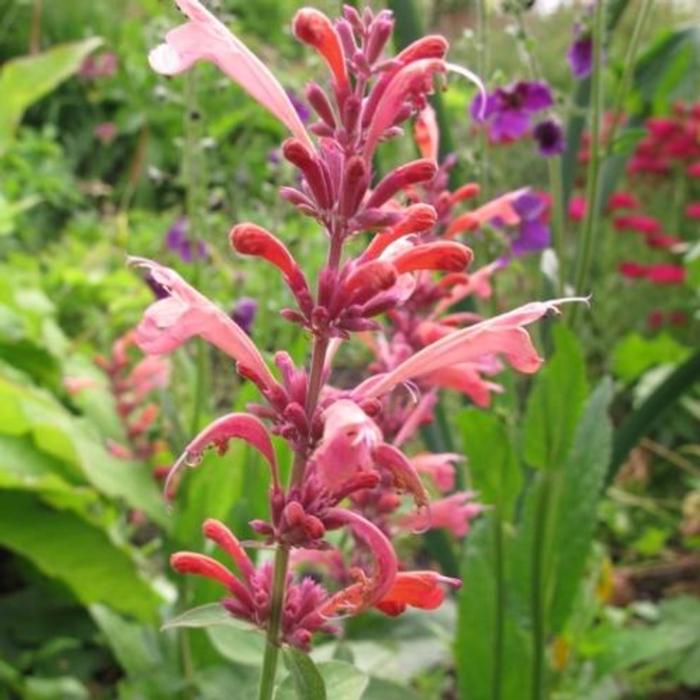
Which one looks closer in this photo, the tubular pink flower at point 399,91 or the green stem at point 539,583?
the tubular pink flower at point 399,91

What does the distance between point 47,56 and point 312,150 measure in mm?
2247

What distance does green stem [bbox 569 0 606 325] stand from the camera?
1497 millimetres

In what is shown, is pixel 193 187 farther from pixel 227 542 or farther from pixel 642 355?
pixel 642 355

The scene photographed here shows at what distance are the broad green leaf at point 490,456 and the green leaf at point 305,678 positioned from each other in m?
0.68

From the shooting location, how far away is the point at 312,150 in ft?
2.48

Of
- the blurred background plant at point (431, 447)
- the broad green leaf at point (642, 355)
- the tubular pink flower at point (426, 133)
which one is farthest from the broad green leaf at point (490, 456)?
the broad green leaf at point (642, 355)

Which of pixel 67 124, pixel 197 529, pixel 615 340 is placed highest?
pixel 67 124

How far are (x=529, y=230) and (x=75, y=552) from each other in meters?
0.92

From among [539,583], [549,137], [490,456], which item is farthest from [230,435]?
[549,137]

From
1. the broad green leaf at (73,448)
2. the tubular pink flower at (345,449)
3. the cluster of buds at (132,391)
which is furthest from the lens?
→ the cluster of buds at (132,391)

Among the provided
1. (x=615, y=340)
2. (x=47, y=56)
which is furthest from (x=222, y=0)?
(x=615, y=340)

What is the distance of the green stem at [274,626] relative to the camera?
0.77 m

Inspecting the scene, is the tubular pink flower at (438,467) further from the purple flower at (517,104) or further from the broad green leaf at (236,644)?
the purple flower at (517,104)

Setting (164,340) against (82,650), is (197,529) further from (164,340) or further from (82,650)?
(164,340)
